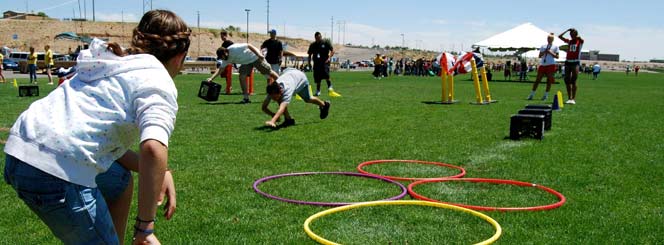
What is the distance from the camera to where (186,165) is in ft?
23.2

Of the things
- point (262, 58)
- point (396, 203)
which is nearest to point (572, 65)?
point (262, 58)

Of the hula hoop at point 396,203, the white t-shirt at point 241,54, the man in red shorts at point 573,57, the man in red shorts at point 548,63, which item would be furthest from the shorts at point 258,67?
the hula hoop at point 396,203

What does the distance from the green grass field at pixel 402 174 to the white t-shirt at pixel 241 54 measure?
227 cm

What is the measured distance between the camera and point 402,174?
22.9 ft

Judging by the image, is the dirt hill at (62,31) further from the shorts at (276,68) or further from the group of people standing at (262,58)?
the shorts at (276,68)

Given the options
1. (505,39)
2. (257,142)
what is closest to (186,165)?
(257,142)

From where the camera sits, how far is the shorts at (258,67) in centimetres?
1428

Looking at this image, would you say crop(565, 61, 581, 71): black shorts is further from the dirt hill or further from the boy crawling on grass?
the dirt hill

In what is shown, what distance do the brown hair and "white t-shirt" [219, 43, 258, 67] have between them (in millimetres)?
12122

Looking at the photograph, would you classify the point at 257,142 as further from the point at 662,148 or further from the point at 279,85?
the point at 662,148

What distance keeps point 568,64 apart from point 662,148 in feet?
25.0

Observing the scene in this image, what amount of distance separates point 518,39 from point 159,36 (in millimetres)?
37353

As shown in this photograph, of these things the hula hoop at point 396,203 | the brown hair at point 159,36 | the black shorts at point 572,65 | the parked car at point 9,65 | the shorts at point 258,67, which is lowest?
the parked car at point 9,65

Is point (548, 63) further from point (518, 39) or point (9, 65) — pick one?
point (9, 65)
